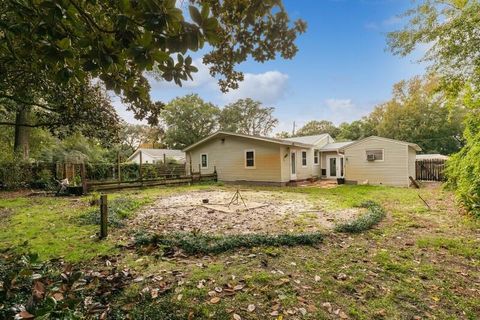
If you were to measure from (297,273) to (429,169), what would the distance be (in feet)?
61.1

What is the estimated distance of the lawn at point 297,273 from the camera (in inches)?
99.7

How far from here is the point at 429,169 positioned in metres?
17.6

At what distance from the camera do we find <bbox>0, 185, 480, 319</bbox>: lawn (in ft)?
→ 8.30

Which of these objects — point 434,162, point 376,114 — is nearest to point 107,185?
point 434,162

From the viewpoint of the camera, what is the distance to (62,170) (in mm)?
14211

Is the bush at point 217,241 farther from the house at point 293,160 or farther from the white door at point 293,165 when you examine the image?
the white door at point 293,165

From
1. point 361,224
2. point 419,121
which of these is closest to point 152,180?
point 361,224

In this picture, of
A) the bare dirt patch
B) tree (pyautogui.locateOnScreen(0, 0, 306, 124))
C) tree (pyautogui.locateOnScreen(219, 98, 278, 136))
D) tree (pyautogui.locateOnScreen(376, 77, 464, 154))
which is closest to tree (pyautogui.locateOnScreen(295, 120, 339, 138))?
tree (pyautogui.locateOnScreen(219, 98, 278, 136))

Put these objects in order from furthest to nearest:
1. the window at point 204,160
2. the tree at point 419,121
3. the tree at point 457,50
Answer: the tree at point 419,121
the window at point 204,160
the tree at point 457,50

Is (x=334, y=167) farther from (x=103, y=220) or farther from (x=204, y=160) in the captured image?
(x=103, y=220)

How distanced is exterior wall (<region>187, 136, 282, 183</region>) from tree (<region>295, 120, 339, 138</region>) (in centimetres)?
2792

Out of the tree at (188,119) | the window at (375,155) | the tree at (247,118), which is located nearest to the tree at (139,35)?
the window at (375,155)

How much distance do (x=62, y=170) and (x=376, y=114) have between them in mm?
32459

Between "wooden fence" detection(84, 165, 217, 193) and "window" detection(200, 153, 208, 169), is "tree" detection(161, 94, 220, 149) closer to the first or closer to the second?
"wooden fence" detection(84, 165, 217, 193)
